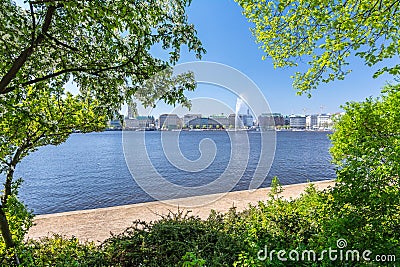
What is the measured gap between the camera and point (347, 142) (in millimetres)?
3588

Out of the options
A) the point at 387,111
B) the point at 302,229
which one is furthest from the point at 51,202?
the point at 387,111

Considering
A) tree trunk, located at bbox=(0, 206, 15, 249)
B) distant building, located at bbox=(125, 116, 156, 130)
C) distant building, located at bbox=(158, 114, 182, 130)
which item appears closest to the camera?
tree trunk, located at bbox=(0, 206, 15, 249)

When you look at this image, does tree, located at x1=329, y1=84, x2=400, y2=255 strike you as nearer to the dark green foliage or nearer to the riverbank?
the dark green foliage

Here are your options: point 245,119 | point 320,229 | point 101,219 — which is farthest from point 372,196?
point 245,119

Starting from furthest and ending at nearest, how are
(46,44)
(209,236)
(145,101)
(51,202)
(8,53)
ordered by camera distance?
(51,202), (209,236), (145,101), (46,44), (8,53)

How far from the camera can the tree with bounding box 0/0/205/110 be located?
252 cm

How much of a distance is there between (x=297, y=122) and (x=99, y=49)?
127838mm

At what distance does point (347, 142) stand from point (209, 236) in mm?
2494

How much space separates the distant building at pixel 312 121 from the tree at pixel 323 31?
375 ft

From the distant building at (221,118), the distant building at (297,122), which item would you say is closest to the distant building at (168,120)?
the distant building at (221,118)

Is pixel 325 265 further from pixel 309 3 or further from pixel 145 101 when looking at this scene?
pixel 309 3

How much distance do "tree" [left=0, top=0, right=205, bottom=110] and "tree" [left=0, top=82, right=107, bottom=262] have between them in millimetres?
281

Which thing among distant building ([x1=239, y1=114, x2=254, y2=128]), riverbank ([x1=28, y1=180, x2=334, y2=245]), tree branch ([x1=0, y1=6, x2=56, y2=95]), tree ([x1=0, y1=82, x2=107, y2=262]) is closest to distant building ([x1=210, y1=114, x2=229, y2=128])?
distant building ([x1=239, y1=114, x2=254, y2=128])

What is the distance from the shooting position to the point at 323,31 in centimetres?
446
